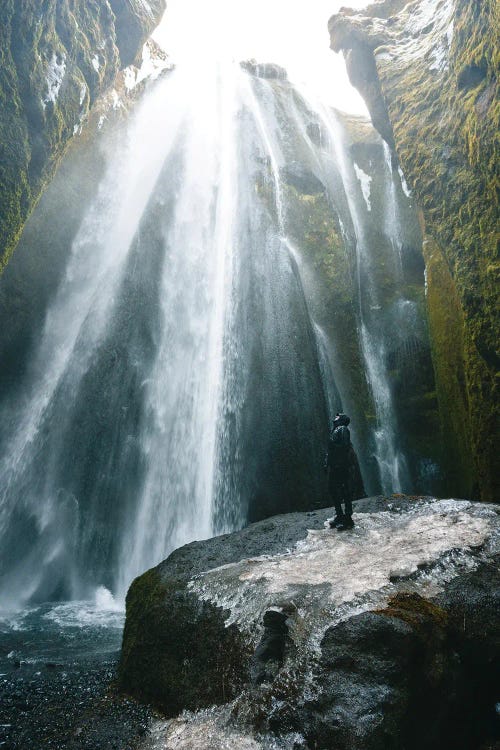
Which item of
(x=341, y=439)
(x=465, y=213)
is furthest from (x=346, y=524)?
(x=465, y=213)

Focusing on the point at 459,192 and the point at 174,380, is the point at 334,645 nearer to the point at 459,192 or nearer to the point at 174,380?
the point at 459,192

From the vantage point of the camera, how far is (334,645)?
10.9 ft

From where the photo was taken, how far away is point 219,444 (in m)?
13.2

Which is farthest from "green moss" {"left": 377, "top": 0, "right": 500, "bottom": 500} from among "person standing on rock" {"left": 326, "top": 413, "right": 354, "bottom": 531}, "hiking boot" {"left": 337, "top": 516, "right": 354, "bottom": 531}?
"person standing on rock" {"left": 326, "top": 413, "right": 354, "bottom": 531}

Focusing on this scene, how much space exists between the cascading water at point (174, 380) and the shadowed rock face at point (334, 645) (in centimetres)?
682

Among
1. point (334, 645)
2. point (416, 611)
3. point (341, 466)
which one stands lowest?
point (334, 645)

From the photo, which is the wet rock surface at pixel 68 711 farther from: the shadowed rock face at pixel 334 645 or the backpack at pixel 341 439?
the backpack at pixel 341 439

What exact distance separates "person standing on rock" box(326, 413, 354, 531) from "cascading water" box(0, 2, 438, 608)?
5.15 metres

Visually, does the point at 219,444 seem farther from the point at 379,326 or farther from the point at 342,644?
the point at 342,644

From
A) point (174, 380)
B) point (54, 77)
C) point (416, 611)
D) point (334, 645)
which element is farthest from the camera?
point (174, 380)

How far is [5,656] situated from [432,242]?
15409 millimetres

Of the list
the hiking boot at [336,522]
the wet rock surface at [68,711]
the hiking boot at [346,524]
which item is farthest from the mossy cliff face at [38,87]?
the hiking boot at [346,524]

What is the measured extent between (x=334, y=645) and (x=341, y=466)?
3297mm

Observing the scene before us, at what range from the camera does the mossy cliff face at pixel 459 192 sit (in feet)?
30.9
